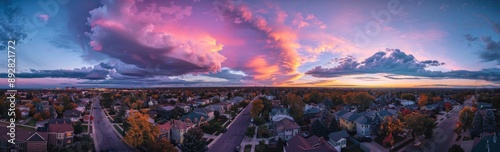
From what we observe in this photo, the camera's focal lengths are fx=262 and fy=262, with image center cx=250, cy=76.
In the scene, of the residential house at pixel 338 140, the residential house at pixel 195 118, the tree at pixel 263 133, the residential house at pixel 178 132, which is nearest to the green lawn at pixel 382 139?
the residential house at pixel 338 140

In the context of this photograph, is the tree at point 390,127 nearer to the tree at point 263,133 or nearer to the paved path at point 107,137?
the tree at point 263,133

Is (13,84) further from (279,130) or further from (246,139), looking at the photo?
(279,130)

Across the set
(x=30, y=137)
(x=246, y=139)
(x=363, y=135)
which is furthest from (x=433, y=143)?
(x=30, y=137)

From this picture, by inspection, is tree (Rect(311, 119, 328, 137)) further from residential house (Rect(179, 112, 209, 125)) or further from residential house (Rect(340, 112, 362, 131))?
residential house (Rect(179, 112, 209, 125))

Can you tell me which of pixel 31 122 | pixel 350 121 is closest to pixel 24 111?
pixel 31 122

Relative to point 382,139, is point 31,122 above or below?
above

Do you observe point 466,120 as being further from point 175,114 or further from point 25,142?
point 25,142
